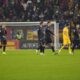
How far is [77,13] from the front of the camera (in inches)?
1260

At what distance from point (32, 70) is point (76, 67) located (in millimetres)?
1887

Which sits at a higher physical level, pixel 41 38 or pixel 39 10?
pixel 39 10

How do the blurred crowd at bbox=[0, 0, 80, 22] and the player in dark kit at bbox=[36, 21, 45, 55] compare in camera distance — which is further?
the blurred crowd at bbox=[0, 0, 80, 22]

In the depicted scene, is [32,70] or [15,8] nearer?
[32,70]

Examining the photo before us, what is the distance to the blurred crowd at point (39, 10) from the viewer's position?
3169 centimetres

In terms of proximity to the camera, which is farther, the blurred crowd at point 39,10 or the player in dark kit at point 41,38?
the blurred crowd at point 39,10

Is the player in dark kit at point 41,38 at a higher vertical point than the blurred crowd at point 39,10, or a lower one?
lower

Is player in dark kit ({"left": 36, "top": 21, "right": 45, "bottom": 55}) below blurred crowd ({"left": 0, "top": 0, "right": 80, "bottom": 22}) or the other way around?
below

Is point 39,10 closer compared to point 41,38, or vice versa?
point 41,38

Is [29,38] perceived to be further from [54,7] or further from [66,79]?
[66,79]

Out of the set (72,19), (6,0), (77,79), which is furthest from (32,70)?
(6,0)

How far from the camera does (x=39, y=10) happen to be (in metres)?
32.2

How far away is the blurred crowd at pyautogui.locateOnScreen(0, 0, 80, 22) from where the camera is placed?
3169 centimetres

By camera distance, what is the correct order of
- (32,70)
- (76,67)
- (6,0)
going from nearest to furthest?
1. (32,70)
2. (76,67)
3. (6,0)
